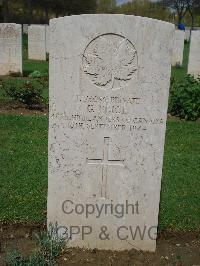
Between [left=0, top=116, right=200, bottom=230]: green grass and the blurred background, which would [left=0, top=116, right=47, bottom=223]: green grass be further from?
the blurred background

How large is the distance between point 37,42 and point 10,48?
196 inches

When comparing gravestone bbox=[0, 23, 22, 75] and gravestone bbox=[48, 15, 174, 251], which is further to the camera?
gravestone bbox=[0, 23, 22, 75]

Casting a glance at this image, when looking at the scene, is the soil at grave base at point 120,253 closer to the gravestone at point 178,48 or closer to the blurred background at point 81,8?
the gravestone at point 178,48

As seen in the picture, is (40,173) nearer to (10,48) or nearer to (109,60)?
(109,60)

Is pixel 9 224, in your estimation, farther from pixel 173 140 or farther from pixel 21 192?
pixel 173 140

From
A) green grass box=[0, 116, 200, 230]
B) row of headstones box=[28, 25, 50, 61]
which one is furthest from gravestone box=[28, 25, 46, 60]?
green grass box=[0, 116, 200, 230]

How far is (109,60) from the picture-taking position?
10.8 ft

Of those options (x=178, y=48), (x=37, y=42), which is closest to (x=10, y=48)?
(x=37, y=42)

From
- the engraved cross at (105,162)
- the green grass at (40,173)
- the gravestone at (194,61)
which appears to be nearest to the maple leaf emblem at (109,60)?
the engraved cross at (105,162)

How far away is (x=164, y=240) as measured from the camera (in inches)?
159

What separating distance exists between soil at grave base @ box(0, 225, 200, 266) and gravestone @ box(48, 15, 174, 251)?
0.09 meters

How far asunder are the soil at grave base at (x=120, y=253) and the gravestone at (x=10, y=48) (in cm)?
1025

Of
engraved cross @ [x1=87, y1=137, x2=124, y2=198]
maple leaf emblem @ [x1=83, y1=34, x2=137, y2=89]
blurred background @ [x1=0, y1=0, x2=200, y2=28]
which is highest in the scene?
blurred background @ [x1=0, y1=0, x2=200, y2=28]

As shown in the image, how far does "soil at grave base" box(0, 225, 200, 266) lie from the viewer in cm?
363
